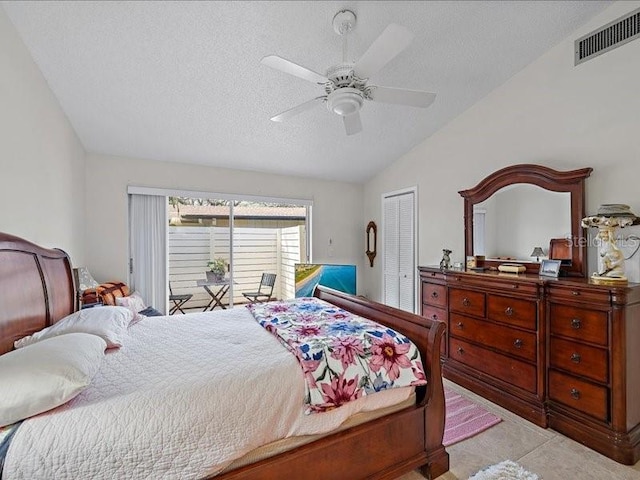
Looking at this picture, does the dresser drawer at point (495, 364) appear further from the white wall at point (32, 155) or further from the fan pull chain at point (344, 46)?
the white wall at point (32, 155)

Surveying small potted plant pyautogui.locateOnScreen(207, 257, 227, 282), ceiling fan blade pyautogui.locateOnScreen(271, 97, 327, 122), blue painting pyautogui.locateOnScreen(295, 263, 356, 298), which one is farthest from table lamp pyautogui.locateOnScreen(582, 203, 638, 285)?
small potted plant pyautogui.locateOnScreen(207, 257, 227, 282)

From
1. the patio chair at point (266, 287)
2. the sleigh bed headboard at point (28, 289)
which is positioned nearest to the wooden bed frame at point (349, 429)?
the sleigh bed headboard at point (28, 289)

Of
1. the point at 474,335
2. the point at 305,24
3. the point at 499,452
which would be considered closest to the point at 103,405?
the point at 499,452

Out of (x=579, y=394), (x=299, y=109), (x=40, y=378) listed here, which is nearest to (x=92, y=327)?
(x=40, y=378)

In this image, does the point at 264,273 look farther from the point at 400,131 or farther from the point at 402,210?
the point at 400,131

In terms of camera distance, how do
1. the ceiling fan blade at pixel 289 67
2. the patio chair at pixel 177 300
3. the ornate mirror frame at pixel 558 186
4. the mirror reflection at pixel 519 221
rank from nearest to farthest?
the ceiling fan blade at pixel 289 67 < the ornate mirror frame at pixel 558 186 < the mirror reflection at pixel 519 221 < the patio chair at pixel 177 300

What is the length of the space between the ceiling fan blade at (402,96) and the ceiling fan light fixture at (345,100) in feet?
Answer: 0.41

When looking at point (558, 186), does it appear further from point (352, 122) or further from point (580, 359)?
point (352, 122)

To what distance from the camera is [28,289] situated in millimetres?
1825

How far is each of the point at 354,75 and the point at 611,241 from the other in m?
2.03

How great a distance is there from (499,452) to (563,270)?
150 cm

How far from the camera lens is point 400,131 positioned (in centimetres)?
373

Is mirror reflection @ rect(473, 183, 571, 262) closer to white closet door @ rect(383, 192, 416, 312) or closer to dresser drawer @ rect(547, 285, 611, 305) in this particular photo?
dresser drawer @ rect(547, 285, 611, 305)

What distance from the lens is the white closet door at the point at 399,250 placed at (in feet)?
14.0
